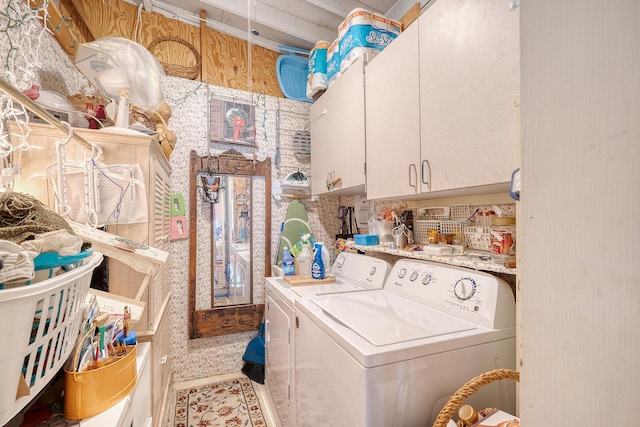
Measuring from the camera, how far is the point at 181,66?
2.41 metres

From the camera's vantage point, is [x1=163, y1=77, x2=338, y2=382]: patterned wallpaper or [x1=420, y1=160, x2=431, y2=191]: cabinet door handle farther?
[x1=163, y1=77, x2=338, y2=382]: patterned wallpaper

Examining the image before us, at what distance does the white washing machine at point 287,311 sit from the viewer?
1.60 m

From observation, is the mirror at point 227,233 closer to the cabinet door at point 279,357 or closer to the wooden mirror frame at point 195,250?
the wooden mirror frame at point 195,250

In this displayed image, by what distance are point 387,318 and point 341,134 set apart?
1.45m

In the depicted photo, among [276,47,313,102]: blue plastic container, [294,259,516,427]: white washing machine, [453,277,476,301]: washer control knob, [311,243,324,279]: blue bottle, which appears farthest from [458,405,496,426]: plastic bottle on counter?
[276,47,313,102]: blue plastic container

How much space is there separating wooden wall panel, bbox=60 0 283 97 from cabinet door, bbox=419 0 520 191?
5.77 ft

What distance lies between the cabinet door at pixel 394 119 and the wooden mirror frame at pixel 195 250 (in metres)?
1.18

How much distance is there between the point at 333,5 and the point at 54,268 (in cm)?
263

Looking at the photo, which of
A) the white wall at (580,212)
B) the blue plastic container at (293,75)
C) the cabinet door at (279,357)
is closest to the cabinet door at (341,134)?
the blue plastic container at (293,75)

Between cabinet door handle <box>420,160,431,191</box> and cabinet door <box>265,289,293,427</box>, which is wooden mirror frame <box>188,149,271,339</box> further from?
cabinet door handle <box>420,160,431,191</box>

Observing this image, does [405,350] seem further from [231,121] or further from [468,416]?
[231,121]

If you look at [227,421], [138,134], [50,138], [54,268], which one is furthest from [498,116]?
[227,421]

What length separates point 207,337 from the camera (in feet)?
8.16

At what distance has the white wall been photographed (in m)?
0.30
